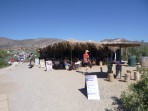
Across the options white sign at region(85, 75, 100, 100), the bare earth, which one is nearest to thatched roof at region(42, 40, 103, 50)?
the bare earth

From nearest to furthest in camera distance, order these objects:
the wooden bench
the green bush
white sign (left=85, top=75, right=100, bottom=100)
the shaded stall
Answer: the green bush → the wooden bench → white sign (left=85, top=75, right=100, bottom=100) → the shaded stall

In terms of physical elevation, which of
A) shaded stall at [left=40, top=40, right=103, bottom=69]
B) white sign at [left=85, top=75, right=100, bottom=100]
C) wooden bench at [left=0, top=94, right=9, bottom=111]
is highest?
shaded stall at [left=40, top=40, right=103, bottom=69]

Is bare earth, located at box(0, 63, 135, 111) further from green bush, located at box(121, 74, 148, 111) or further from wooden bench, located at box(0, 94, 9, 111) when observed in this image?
green bush, located at box(121, 74, 148, 111)

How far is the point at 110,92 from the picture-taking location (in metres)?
8.47

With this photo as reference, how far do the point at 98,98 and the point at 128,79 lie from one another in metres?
3.61

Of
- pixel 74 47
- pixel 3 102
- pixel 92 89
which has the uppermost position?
pixel 74 47

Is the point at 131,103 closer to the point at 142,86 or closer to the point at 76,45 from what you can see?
the point at 142,86

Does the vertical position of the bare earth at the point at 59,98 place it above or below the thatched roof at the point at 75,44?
below

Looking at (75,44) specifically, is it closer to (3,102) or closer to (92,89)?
(92,89)

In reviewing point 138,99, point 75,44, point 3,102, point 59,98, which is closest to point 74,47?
point 75,44

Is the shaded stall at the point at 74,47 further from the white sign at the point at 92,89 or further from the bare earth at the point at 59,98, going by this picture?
the white sign at the point at 92,89

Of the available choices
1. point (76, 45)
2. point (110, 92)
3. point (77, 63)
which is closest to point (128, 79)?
point (110, 92)

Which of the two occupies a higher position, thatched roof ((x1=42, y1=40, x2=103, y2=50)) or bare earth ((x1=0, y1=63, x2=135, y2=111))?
thatched roof ((x1=42, y1=40, x2=103, y2=50))

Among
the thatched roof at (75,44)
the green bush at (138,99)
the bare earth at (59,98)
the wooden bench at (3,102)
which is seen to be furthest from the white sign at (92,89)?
the thatched roof at (75,44)
